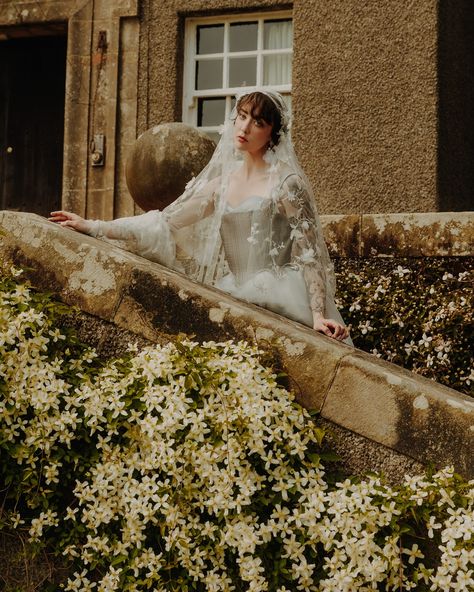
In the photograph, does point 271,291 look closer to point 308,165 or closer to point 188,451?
point 188,451

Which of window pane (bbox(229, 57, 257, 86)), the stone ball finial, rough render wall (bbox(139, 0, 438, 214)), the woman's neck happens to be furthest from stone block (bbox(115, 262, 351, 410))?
window pane (bbox(229, 57, 257, 86))

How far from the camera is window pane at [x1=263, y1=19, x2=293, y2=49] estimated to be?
8352 millimetres

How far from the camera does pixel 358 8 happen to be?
7770 mm

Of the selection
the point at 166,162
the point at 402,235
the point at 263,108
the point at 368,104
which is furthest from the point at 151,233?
the point at 368,104

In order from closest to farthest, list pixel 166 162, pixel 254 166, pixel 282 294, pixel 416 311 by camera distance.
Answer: pixel 282 294 < pixel 254 166 < pixel 416 311 < pixel 166 162

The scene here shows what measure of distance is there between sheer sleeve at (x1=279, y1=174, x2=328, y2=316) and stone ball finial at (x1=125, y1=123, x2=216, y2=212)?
147 cm

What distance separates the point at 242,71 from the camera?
8602 mm

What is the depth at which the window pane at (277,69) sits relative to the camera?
8.38m

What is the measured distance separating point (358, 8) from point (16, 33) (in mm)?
3632

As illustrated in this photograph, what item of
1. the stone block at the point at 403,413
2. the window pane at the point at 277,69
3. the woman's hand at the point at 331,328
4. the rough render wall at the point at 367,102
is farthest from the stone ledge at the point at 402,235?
the window pane at the point at 277,69

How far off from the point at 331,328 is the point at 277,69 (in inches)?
205

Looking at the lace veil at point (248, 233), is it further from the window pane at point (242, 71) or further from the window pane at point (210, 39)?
the window pane at point (210, 39)

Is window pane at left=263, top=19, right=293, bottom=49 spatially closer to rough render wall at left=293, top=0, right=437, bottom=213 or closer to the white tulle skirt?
rough render wall at left=293, top=0, right=437, bottom=213

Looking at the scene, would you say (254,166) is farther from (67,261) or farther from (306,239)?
(67,261)
